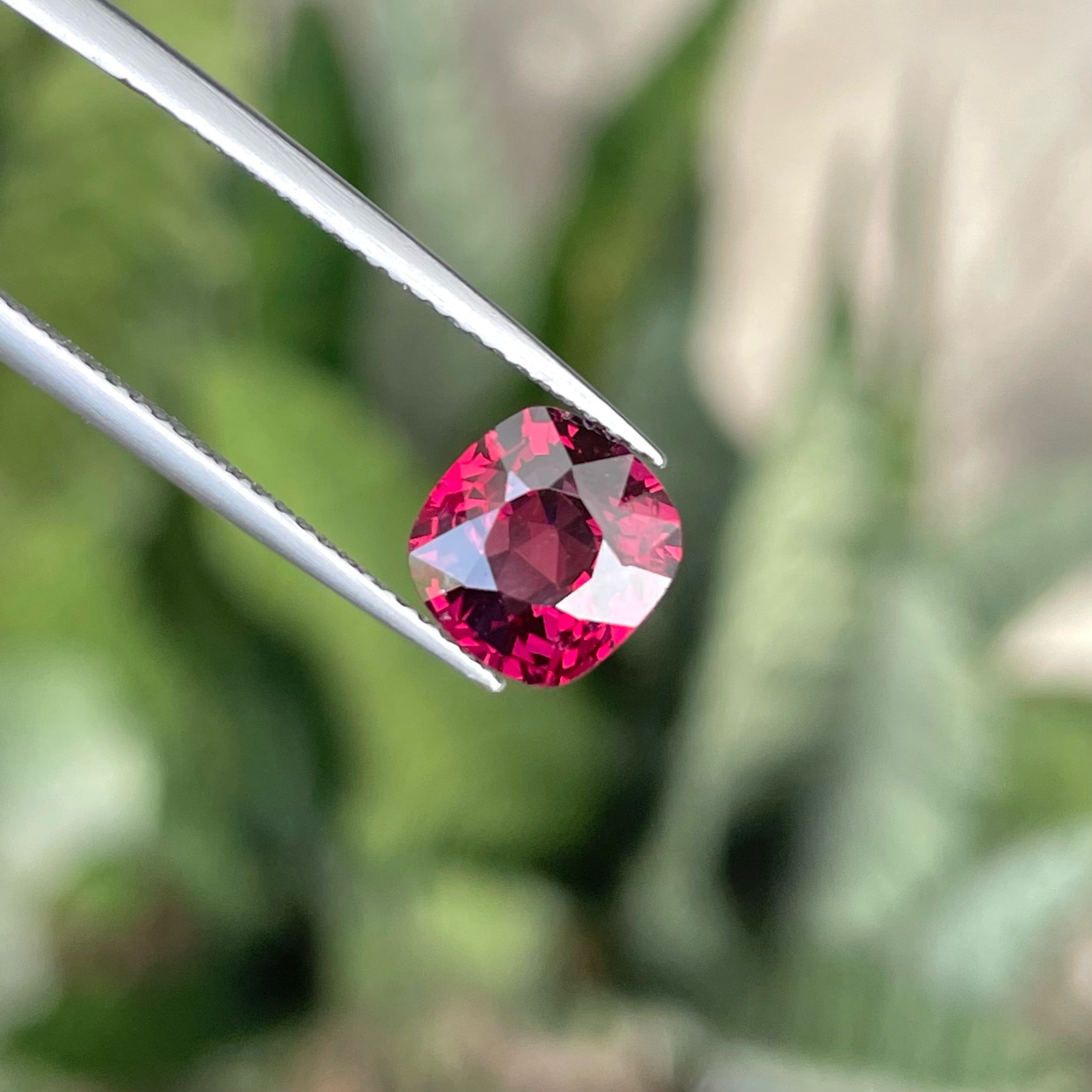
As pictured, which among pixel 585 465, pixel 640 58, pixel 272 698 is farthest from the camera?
pixel 640 58

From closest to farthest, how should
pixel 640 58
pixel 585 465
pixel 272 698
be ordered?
1. pixel 585 465
2. pixel 272 698
3. pixel 640 58

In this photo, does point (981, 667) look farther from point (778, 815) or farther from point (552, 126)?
point (552, 126)

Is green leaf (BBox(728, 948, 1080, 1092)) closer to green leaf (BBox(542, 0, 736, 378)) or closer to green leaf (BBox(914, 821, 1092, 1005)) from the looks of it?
green leaf (BBox(914, 821, 1092, 1005))

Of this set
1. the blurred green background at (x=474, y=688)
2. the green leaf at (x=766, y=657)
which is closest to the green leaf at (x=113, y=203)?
the blurred green background at (x=474, y=688)

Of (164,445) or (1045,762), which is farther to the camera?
(1045,762)

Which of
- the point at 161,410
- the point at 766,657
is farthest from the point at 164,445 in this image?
the point at 766,657

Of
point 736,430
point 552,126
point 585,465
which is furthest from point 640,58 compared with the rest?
point 585,465

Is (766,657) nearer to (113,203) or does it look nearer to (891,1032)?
(891,1032)
